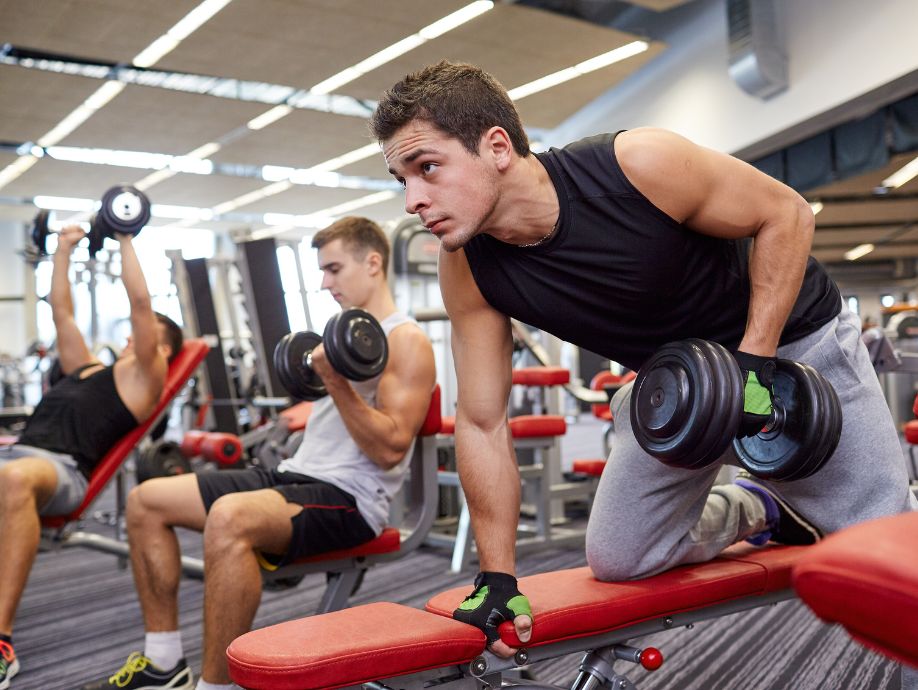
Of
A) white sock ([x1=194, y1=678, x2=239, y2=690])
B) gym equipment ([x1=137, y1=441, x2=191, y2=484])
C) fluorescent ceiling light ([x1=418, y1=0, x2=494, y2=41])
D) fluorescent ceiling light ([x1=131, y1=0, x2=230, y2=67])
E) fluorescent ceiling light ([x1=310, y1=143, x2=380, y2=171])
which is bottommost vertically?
white sock ([x1=194, y1=678, x2=239, y2=690])

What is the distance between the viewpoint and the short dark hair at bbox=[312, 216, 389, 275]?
2.24m

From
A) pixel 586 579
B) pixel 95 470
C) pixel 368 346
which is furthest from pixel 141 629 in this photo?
pixel 586 579

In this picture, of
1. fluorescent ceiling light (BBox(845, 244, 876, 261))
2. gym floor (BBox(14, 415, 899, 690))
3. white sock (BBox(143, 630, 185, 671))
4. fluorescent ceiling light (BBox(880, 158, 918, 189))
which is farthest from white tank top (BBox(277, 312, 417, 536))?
fluorescent ceiling light (BBox(845, 244, 876, 261))

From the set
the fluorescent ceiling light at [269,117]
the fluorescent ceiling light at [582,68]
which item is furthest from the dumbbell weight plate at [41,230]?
the fluorescent ceiling light at [269,117]

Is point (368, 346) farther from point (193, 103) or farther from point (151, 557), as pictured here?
point (193, 103)

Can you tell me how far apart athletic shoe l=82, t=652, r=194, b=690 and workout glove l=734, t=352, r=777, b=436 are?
1.36 m

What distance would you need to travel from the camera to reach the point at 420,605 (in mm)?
2727

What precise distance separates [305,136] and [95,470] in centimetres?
706

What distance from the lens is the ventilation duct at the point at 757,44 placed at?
5797mm

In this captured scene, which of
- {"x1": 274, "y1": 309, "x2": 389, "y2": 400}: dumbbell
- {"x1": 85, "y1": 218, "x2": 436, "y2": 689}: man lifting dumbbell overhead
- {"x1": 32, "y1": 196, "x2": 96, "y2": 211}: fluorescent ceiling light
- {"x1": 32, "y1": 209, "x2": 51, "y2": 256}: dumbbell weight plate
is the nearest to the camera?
{"x1": 85, "y1": 218, "x2": 436, "y2": 689}: man lifting dumbbell overhead

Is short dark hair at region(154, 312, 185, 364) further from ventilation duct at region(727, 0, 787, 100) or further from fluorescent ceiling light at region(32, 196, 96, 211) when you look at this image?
fluorescent ceiling light at region(32, 196, 96, 211)

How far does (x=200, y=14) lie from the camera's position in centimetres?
598

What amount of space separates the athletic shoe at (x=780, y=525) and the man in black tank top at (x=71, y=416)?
178 centimetres

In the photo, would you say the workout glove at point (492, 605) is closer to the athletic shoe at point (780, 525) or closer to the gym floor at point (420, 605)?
the athletic shoe at point (780, 525)
